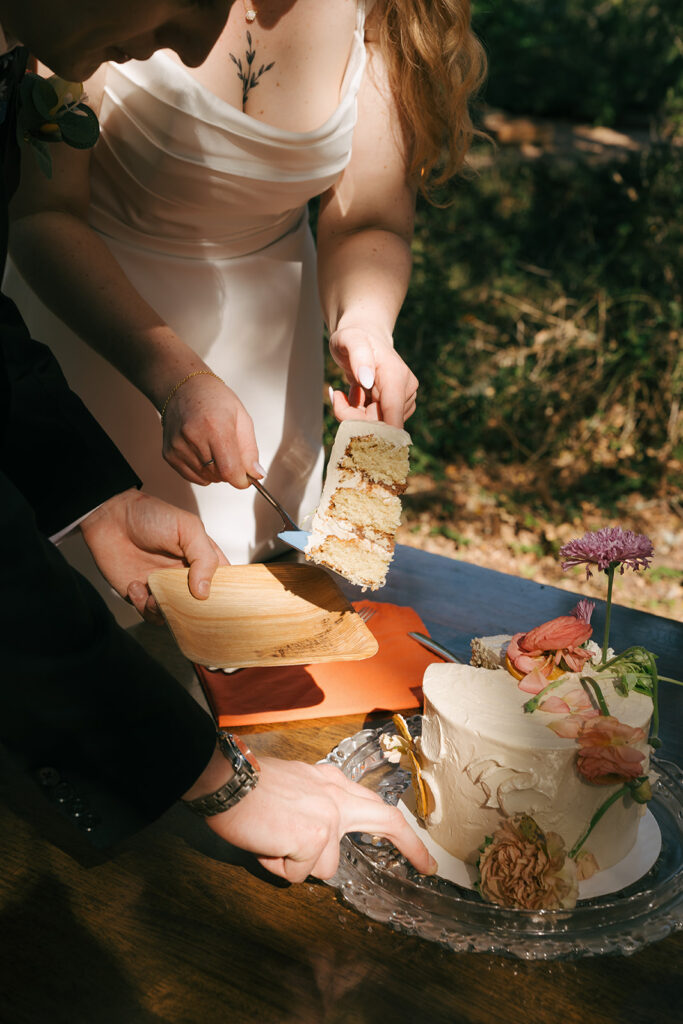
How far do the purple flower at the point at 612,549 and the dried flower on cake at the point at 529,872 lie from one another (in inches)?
12.4

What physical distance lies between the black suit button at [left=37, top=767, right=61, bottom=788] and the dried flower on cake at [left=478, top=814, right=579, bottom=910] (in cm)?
48

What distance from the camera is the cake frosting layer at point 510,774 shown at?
1100 millimetres

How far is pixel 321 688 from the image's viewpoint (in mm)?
1510

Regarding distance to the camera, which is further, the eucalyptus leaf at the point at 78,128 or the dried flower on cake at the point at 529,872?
the eucalyptus leaf at the point at 78,128

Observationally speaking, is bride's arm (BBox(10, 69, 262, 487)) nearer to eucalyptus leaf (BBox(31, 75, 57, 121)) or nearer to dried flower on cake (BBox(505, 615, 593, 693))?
eucalyptus leaf (BBox(31, 75, 57, 121))

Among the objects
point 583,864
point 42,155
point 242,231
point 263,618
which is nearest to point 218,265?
point 242,231

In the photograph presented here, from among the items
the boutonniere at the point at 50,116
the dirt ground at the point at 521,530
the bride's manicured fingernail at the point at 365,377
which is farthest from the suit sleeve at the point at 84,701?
the dirt ground at the point at 521,530

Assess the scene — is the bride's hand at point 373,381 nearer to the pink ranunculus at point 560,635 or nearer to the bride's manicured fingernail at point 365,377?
the bride's manicured fingernail at point 365,377

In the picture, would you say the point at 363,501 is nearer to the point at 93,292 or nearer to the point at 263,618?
the point at 263,618

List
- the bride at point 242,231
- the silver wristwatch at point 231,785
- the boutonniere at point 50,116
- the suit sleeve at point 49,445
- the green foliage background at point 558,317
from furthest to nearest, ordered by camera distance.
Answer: the green foliage background at point 558,317, the bride at point 242,231, the suit sleeve at point 49,445, the boutonniere at point 50,116, the silver wristwatch at point 231,785

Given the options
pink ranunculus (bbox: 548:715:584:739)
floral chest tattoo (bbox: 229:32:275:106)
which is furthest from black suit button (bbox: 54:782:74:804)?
floral chest tattoo (bbox: 229:32:275:106)

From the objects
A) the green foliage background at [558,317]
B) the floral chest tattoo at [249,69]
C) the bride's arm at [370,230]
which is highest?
the floral chest tattoo at [249,69]

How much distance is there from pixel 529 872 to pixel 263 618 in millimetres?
606

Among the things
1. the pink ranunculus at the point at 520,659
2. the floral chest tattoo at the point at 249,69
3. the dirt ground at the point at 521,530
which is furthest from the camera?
the dirt ground at the point at 521,530
